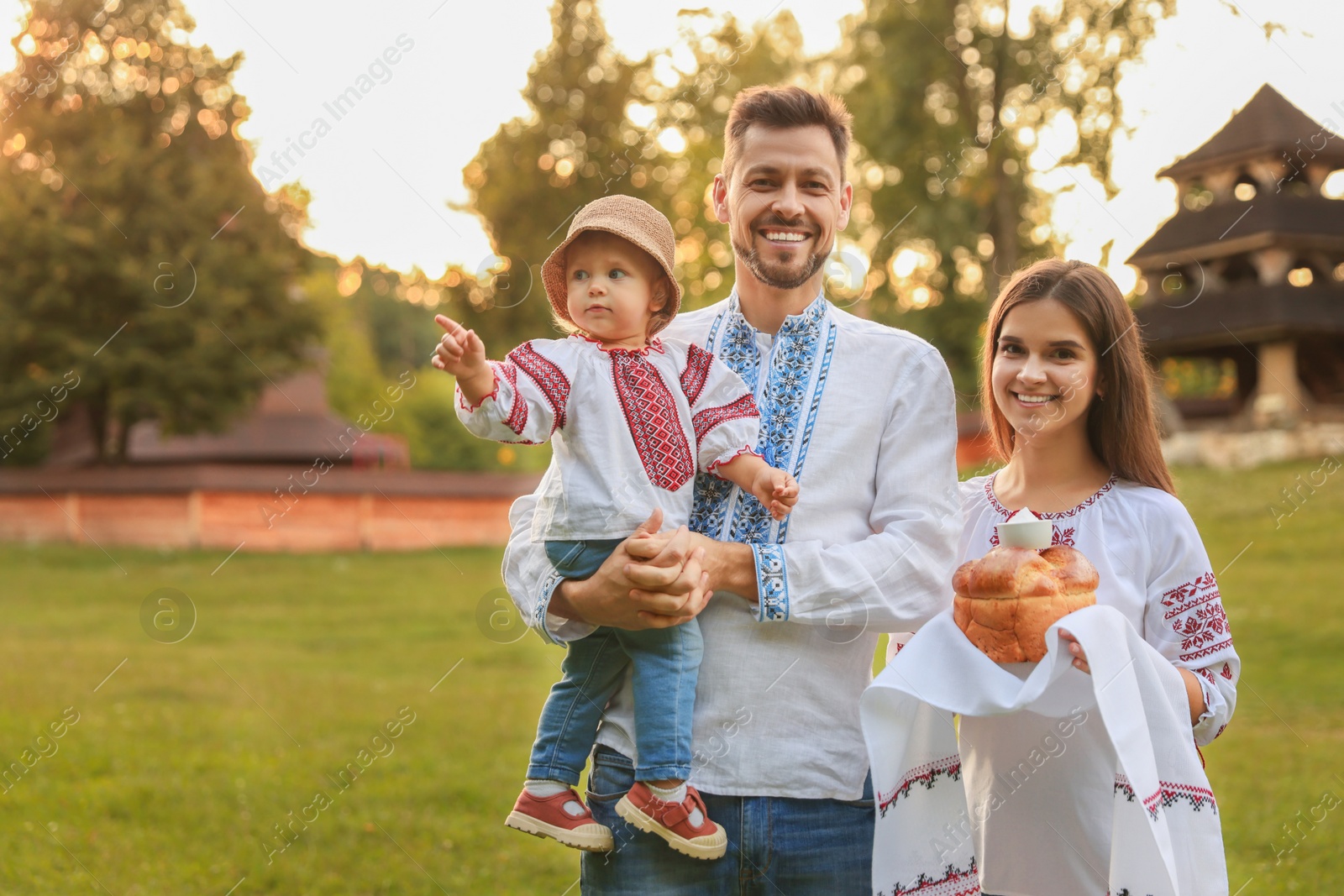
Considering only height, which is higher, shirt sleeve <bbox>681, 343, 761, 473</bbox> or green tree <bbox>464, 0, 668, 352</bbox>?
green tree <bbox>464, 0, 668, 352</bbox>

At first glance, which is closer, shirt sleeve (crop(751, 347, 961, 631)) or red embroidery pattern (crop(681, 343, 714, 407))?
shirt sleeve (crop(751, 347, 961, 631))

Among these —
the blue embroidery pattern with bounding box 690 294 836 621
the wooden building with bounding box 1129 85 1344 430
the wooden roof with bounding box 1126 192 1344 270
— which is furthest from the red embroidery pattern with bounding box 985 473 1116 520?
the wooden roof with bounding box 1126 192 1344 270

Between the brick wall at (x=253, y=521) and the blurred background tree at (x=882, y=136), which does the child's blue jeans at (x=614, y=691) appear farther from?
the brick wall at (x=253, y=521)

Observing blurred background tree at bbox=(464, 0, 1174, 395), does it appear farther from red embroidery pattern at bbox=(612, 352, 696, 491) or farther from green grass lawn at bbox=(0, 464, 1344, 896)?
red embroidery pattern at bbox=(612, 352, 696, 491)

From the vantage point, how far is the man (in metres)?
2.66

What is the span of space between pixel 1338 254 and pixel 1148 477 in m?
23.1

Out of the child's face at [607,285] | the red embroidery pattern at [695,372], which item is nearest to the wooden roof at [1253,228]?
the red embroidery pattern at [695,372]

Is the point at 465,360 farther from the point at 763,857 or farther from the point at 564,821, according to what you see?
the point at 763,857

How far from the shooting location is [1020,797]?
2893 millimetres

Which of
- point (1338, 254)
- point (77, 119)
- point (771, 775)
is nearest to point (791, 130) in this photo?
point (771, 775)

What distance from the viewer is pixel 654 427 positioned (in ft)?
9.11

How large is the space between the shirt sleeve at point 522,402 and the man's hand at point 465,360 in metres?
0.03

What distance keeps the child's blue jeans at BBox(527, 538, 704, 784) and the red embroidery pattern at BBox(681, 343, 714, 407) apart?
0.40 metres

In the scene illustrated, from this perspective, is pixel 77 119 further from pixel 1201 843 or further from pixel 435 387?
pixel 1201 843
